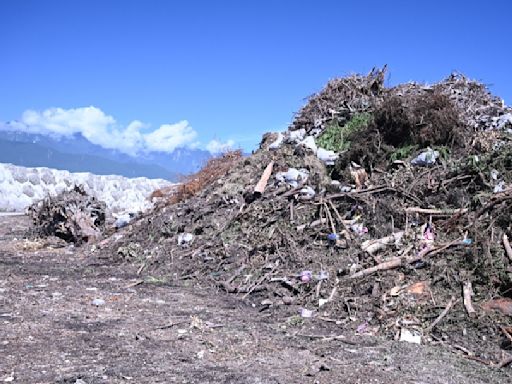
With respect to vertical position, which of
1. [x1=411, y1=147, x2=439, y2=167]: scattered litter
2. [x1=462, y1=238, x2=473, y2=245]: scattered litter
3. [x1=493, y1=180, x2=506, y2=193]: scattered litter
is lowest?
[x1=462, y1=238, x2=473, y2=245]: scattered litter

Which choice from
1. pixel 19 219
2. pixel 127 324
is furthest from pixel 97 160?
pixel 127 324

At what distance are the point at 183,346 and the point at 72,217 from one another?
19.4 feet

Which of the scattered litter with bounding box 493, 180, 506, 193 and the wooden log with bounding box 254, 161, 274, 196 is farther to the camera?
the wooden log with bounding box 254, 161, 274, 196

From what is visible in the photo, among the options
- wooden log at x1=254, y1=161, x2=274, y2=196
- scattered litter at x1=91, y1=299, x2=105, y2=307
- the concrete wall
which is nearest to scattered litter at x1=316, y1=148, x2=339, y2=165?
Result: wooden log at x1=254, y1=161, x2=274, y2=196

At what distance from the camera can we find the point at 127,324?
4.24m

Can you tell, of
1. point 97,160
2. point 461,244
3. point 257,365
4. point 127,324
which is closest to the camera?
point 257,365

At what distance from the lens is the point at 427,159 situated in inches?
259

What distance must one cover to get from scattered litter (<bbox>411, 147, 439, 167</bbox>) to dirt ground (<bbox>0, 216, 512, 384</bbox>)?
3.01m

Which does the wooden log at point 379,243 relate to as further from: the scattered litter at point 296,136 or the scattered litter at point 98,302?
the scattered litter at point 296,136

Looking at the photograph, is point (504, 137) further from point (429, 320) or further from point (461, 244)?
point (429, 320)

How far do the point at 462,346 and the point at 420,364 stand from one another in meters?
0.60

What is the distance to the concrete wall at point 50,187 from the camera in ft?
54.4

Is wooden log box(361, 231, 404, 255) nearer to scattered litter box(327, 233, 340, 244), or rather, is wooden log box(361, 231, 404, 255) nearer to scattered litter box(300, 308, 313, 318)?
scattered litter box(327, 233, 340, 244)

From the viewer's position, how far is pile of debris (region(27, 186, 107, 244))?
8.88m
